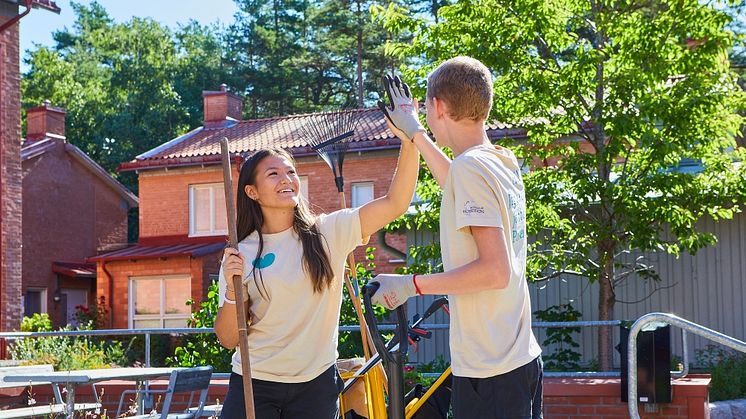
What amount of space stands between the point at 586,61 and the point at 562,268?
9.10ft

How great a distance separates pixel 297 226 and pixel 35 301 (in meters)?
33.1

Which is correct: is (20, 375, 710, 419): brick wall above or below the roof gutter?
below

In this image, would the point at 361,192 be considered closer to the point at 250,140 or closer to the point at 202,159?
the point at 202,159

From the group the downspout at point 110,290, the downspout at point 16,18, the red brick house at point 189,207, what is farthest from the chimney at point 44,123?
the downspout at point 16,18

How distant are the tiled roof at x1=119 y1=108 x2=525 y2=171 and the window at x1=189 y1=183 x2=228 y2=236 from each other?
0.93m

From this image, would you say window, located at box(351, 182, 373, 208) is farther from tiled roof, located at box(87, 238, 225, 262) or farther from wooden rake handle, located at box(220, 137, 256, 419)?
wooden rake handle, located at box(220, 137, 256, 419)

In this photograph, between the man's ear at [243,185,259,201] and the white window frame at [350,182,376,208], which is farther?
the white window frame at [350,182,376,208]

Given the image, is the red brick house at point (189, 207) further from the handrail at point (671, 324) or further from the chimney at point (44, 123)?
the handrail at point (671, 324)

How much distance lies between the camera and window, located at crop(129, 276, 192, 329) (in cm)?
2944

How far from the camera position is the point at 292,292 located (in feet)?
13.8

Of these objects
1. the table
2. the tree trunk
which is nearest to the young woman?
the table

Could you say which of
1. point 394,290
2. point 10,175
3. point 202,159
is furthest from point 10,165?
point 394,290

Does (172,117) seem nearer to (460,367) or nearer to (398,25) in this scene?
(398,25)

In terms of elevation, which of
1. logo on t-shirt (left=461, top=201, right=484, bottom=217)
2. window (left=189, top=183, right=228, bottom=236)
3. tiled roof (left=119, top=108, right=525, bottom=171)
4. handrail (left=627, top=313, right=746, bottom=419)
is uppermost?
tiled roof (left=119, top=108, right=525, bottom=171)
